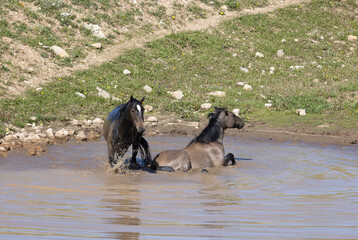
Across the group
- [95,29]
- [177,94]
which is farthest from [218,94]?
[95,29]

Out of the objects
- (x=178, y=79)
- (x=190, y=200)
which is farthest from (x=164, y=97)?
(x=190, y=200)

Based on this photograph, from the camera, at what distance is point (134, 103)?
10242mm

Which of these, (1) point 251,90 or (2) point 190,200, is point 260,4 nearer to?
(1) point 251,90

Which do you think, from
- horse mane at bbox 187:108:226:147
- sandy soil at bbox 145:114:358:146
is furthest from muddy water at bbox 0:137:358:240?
sandy soil at bbox 145:114:358:146

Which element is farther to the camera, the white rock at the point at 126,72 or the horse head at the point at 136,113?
the white rock at the point at 126,72

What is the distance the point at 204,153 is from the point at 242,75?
12.4m

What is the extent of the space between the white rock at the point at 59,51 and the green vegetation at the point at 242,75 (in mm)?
1534

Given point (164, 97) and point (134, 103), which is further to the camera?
point (164, 97)

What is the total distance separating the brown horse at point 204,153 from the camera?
441 inches

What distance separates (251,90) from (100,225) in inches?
661

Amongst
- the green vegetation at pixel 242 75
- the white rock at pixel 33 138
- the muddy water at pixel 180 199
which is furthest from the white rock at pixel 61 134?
the green vegetation at pixel 242 75

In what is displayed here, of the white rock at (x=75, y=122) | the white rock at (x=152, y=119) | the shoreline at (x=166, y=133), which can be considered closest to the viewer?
the shoreline at (x=166, y=133)

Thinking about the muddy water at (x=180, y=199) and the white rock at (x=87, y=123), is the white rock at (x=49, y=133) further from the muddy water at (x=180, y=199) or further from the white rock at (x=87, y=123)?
the white rock at (x=87, y=123)

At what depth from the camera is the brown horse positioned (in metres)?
11.2
